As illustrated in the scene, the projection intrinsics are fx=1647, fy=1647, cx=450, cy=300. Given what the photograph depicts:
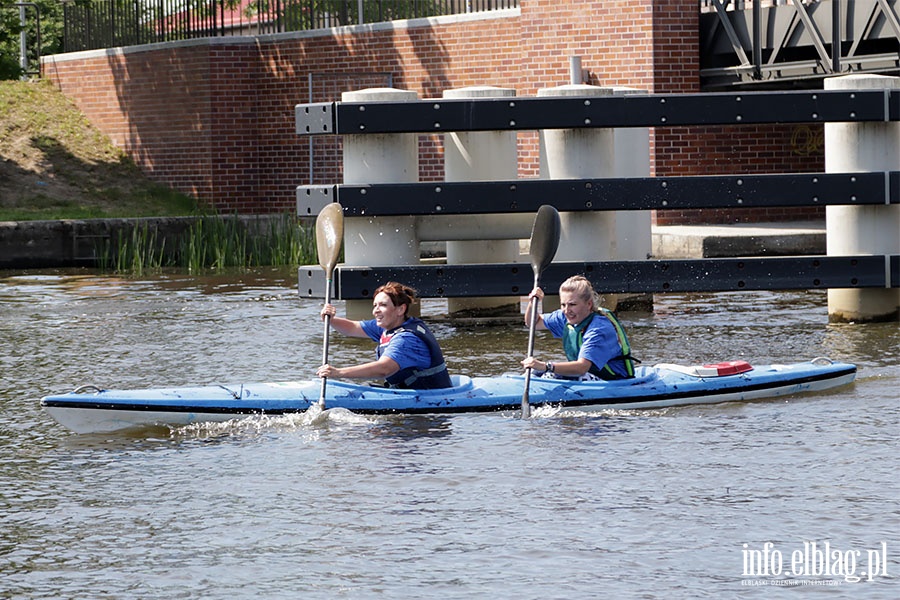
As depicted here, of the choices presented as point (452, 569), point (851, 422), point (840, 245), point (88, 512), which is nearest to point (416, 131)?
point (840, 245)

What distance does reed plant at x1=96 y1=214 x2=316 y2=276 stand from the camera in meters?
19.5

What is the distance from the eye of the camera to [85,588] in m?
5.96

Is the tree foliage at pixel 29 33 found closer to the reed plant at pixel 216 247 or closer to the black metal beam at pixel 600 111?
the reed plant at pixel 216 247

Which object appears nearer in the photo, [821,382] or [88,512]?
[88,512]

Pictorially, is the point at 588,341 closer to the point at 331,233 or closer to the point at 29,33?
the point at 331,233

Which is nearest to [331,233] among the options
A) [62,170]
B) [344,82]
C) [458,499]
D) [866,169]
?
[458,499]

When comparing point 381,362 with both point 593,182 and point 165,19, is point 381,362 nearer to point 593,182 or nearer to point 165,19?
point 593,182

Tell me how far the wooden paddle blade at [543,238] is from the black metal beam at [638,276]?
5.79 feet

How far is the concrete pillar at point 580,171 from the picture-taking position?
13172mm

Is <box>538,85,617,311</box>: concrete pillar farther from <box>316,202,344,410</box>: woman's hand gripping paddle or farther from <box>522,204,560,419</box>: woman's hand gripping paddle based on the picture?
<box>316,202,344,410</box>: woman's hand gripping paddle

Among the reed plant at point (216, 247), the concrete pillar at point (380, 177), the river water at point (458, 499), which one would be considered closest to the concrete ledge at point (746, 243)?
the reed plant at point (216, 247)

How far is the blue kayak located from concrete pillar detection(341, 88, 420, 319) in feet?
11.9

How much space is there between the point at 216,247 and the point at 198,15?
8150 mm

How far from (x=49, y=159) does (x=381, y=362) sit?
1715 centimetres
